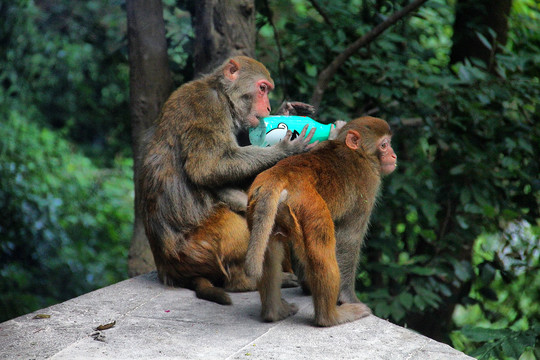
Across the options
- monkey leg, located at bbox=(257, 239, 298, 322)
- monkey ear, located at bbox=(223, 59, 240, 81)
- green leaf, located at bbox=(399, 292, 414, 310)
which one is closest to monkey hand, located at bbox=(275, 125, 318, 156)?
monkey ear, located at bbox=(223, 59, 240, 81)

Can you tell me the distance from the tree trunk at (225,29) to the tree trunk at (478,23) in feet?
7.02

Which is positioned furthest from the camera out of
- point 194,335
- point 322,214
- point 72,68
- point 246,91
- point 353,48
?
point 72,68

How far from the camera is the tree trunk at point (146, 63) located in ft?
17.3

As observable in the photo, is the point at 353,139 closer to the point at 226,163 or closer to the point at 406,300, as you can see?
the point at 226,163

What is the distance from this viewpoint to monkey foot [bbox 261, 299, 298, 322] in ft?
11.7

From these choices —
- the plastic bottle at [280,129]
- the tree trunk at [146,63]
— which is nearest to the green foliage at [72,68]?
the tree trunk at [146,63]

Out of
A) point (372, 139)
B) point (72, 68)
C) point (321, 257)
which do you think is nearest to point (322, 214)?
point (321, 257)

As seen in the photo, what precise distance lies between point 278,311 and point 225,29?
8.30 ft

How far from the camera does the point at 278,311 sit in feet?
11.8

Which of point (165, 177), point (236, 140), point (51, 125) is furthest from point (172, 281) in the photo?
point (51, 125)

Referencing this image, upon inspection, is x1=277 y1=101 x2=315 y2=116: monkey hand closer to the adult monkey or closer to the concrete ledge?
the adult monkey

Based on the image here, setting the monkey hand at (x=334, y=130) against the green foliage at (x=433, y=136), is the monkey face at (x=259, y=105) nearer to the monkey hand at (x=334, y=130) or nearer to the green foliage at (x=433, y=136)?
the monkey hand at (x=334, y=130)

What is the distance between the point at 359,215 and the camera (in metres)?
3.70

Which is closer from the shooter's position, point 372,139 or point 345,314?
point 345,314
